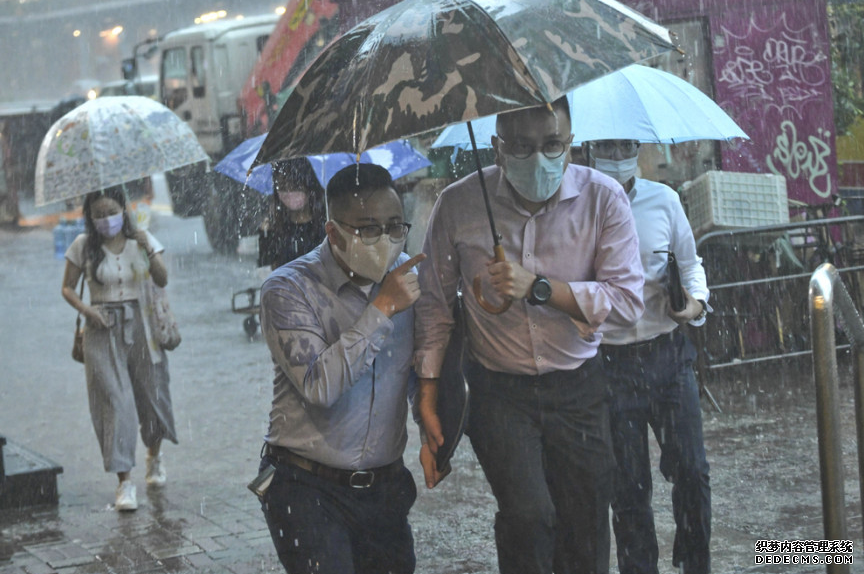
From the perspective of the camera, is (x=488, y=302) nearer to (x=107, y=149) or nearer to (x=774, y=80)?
(x=107, y=149)

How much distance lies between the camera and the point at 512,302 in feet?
12.4

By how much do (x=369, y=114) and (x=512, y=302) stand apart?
0.78 m

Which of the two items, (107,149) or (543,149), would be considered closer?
(543,149)

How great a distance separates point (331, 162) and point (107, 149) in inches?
73.7

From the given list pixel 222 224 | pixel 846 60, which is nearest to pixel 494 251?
pixel 846 60

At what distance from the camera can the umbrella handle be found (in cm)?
374

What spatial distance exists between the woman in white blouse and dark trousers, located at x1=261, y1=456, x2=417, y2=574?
3720mm

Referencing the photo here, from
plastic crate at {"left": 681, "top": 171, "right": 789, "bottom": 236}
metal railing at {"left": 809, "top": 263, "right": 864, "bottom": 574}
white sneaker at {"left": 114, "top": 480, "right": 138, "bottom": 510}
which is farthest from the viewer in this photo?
plastic crate at {"left": 681, "top": 171, "right": 789, "bottom": 236}

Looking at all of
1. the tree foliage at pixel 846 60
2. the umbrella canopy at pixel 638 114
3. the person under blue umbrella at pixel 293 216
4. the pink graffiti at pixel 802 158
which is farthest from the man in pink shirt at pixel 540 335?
the tree foliage at pixel 846 60

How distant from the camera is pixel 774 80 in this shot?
10.5m

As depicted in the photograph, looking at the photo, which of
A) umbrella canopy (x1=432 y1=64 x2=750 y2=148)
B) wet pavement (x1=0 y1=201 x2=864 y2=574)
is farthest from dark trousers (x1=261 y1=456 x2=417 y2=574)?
wet pavement (x1=0 y1=201 x2=864 y2=574)

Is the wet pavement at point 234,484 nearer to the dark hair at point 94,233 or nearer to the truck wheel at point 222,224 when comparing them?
the dark hair at point 94,233

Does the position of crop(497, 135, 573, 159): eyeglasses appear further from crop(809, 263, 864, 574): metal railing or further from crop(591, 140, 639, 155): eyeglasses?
crop(591, 140, 639, 155): eyeglasses

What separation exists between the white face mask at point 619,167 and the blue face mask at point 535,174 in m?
1.10
